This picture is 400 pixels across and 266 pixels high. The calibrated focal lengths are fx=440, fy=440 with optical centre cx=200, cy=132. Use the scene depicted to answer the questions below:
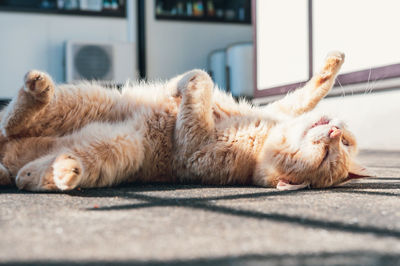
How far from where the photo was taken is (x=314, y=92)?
1.69m

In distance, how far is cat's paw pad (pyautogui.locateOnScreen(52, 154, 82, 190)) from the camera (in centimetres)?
109

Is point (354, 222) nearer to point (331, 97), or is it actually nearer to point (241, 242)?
point (241, 242)

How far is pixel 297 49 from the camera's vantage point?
3.69 metres

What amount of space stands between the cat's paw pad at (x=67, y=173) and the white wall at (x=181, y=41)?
4.26m

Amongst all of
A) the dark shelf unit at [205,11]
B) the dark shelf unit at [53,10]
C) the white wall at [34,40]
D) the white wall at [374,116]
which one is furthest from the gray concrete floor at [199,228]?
the dark shelf unit at [205,11]

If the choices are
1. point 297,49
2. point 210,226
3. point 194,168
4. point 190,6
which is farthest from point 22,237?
point 190,6

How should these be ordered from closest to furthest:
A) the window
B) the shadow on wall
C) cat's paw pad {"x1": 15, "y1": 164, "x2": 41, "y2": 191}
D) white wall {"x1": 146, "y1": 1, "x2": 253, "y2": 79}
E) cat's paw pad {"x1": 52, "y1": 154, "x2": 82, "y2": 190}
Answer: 1. the shadow on wall
2. cat's paw pad {"x1": 52, "y1": 154, "x2": 82, "y2": 190}
3. cat's paw pad {"x1": 15, "y1": 164, "x2": 41, "y2": 191}
4. the window
5. white wall {"x1": 146, "y1": 1, "x2": 253, "y2": 79}

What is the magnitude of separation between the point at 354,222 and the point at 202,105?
2.20 feet

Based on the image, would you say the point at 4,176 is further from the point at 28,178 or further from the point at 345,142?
the point at 345,142

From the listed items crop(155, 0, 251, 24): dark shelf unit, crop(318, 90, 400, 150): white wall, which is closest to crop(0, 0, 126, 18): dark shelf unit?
Result: crop(155, 0, 251, 24): dark shelf unit

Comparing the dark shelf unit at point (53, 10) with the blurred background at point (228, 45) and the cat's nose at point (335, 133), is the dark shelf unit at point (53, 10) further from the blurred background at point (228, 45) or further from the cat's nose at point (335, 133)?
the cat's nose at point (335, 133)

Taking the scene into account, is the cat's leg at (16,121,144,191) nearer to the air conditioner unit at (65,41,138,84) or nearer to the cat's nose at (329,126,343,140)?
the cat's nose at (329,126,343,140)

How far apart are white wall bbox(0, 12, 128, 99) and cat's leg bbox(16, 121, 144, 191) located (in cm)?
382

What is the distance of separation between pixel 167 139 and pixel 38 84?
0.42 meters
